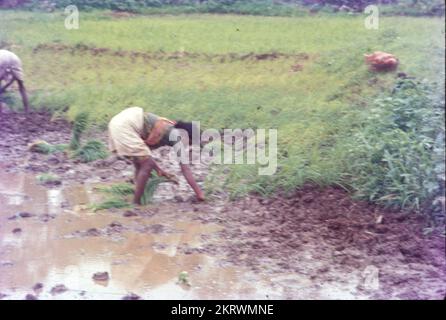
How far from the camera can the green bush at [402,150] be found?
523cm

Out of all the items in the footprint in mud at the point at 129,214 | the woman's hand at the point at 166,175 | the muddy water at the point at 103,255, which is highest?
the woman's hand at the point at 166,175

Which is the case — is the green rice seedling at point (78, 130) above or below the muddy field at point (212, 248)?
above

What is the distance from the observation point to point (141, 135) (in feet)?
19.9

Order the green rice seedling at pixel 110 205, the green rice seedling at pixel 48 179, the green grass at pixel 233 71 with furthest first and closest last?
the green grass at pixel 233 71
the green rice seedling at pixel 48 179
the green rice seedling at pixel 110 205

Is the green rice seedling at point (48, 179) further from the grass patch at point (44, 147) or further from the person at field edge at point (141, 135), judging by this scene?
the person at field edge at point (141, 135)

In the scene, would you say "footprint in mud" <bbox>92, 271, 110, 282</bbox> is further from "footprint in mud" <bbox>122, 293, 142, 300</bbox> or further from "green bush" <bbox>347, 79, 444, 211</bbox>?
"green bush" <bbox>347, 79, 444, 211</bbox>

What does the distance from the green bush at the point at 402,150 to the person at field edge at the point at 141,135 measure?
58.7 inches

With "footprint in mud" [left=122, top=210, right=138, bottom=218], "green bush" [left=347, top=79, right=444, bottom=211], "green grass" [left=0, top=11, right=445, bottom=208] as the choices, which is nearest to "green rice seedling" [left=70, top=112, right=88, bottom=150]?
"green grass" [left=0, top=11, right=445, bottom=208]

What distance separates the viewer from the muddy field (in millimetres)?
4680

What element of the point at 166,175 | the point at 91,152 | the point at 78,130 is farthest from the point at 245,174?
the point at 78,130

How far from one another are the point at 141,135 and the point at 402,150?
Result: 2.12 m

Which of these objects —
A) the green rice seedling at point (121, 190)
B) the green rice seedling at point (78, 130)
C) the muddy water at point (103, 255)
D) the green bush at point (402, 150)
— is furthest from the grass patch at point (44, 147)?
the green bush at point (402, 150)

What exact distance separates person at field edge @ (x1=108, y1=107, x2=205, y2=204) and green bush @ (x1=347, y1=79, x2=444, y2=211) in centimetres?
149
